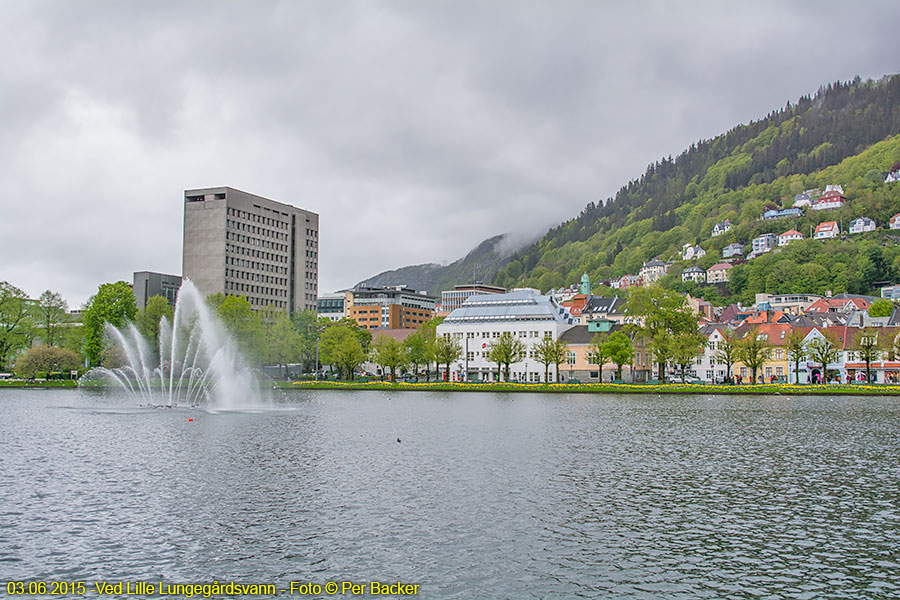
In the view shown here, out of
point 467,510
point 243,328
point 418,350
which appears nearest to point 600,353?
point 418,350

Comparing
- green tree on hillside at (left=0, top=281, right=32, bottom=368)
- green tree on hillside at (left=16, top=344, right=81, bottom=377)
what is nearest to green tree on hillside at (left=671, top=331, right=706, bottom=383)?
green tree on hillside at (left=16, top=344, right=81, bottom=377)

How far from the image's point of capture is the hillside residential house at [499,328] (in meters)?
159

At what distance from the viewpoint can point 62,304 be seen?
130 meters

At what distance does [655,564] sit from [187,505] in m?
14.2

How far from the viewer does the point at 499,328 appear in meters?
164

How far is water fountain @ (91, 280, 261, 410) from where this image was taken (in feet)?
251

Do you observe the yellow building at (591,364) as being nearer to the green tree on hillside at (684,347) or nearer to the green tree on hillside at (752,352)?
the green tree on hillside at (684,347)

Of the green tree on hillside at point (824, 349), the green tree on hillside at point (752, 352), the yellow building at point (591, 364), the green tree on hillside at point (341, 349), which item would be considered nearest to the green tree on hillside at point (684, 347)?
the green tree on hillside at point (752, 352)

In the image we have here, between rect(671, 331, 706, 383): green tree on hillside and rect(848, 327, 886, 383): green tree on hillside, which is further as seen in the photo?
rect(671, 331, 706, 383): green tree on hillside

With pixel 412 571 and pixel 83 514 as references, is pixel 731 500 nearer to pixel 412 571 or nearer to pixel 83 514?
pixel 412 571

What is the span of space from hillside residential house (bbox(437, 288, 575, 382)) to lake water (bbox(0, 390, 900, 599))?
11205cm

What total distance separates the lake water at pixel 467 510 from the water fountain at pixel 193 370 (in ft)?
98.6

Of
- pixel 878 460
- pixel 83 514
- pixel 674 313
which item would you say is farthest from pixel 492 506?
pixel 674 313

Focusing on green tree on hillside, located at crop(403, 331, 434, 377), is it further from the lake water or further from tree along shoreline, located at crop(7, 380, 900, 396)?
the lake water
